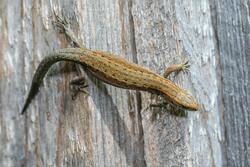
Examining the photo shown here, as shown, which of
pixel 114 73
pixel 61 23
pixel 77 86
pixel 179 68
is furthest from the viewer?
pixel 114 73

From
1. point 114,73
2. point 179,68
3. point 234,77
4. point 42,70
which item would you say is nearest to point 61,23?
point 42,70

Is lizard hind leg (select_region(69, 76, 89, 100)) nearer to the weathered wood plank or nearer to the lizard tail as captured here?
the lizard tail

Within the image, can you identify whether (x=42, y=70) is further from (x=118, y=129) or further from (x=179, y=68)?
(x=179, y=68)

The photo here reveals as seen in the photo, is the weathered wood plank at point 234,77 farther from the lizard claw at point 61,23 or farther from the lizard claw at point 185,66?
the lizard claw at point 61,23

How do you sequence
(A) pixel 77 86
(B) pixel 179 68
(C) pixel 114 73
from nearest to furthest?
(B) pixel 179 68
(A) pixel 77 86
(C) pixel 114 73

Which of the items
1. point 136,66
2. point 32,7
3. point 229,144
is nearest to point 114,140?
point 136,66

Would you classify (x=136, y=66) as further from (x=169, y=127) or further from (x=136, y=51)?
(x=169, y=127)

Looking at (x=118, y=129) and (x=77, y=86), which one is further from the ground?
(x=77, y=86)
